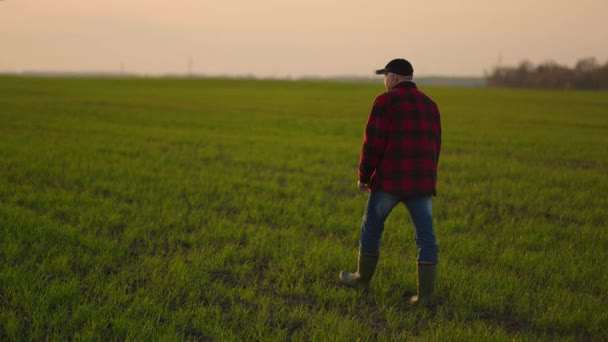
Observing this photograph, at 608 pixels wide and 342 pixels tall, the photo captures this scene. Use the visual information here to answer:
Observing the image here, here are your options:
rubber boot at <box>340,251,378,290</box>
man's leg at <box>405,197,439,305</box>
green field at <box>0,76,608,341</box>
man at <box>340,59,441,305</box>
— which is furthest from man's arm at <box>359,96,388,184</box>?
green field at <box>0,76,608,341</box>

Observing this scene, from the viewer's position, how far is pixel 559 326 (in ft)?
13.7

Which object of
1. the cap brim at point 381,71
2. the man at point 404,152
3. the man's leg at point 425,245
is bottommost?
the man's leg at point 425,245

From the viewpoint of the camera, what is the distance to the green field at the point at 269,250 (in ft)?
13.3

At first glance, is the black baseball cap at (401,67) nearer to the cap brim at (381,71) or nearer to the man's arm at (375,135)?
the cap brim at (381,71)

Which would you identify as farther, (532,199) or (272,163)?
(272,163)

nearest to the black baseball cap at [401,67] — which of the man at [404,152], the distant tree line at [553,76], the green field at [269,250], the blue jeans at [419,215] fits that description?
the man at [404,152]

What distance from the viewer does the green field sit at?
404cm

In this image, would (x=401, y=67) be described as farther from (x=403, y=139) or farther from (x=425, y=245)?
(x=425, y=245)

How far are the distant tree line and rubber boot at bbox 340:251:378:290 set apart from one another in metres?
103

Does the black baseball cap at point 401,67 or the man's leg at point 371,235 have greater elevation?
the black baseball cap at point 401,67

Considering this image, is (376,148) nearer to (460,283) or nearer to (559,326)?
(460,283)

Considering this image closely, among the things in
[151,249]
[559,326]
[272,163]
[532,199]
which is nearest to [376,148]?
[559,326]

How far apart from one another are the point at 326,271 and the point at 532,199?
17.4 feet

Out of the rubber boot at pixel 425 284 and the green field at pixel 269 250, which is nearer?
the green field at pixel 269 250
